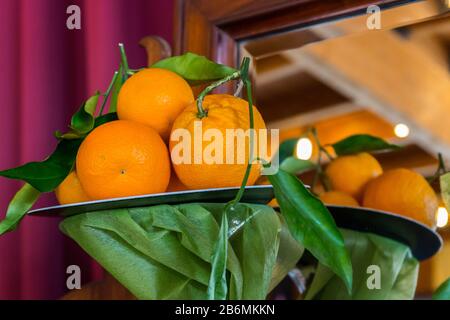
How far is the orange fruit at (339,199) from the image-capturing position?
2.04ft

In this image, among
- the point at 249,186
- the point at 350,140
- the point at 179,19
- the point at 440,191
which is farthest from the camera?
the point at 179,19

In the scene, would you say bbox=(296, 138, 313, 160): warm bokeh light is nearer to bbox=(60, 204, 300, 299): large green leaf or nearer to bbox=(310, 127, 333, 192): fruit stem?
bbox=(310, 127, 333, 192): fruit stem

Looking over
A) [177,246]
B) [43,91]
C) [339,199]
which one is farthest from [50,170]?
[43,91]

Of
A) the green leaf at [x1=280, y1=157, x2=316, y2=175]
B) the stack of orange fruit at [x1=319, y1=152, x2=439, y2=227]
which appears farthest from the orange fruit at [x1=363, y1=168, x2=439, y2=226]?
the green leaf at [x1=280, y1=157, x2=316, y2=175]

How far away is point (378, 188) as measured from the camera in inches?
24.0

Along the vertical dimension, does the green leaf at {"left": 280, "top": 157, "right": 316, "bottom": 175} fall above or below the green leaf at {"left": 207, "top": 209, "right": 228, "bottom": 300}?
above

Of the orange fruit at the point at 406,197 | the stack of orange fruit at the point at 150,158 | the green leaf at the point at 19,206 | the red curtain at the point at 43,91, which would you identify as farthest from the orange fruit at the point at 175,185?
the red curtain at the point at 43,91

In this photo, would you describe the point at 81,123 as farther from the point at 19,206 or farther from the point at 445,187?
the point at 445,187

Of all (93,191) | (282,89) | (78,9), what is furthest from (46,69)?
(93,191)

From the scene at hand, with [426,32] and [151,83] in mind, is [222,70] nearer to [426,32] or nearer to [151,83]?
[151,83]

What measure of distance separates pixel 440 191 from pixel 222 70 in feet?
0.80

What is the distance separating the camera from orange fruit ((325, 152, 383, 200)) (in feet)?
2.10

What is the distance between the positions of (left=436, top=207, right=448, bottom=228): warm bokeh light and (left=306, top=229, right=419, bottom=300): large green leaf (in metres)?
0.05

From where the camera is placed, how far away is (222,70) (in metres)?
0.50
